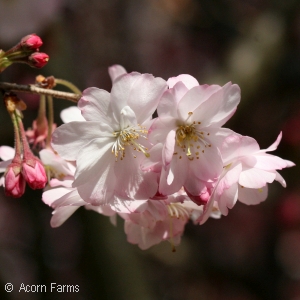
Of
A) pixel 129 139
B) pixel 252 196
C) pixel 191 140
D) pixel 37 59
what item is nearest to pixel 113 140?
pixel 129 139

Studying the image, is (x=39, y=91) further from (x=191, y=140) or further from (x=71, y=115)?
(x=191, y=140)

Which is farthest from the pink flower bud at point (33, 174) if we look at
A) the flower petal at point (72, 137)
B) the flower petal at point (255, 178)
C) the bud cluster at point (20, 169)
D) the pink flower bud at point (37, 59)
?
the flower petal at point (255, 178)

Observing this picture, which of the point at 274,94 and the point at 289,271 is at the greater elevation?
the point at 274,94

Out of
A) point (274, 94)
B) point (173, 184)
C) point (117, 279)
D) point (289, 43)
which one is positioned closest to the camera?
point (173, 184)

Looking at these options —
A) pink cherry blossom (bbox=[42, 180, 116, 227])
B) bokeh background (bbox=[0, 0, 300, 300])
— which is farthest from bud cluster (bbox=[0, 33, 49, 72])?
bokeh background (bbox=[0, 0, 300, 300])

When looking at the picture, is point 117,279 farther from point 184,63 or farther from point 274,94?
point 184,63

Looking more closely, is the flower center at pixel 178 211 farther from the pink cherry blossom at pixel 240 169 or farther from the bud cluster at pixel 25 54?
the bud cluster at pixel 25 54

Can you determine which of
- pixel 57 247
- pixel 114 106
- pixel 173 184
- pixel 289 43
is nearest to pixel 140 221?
pixel 173 184
